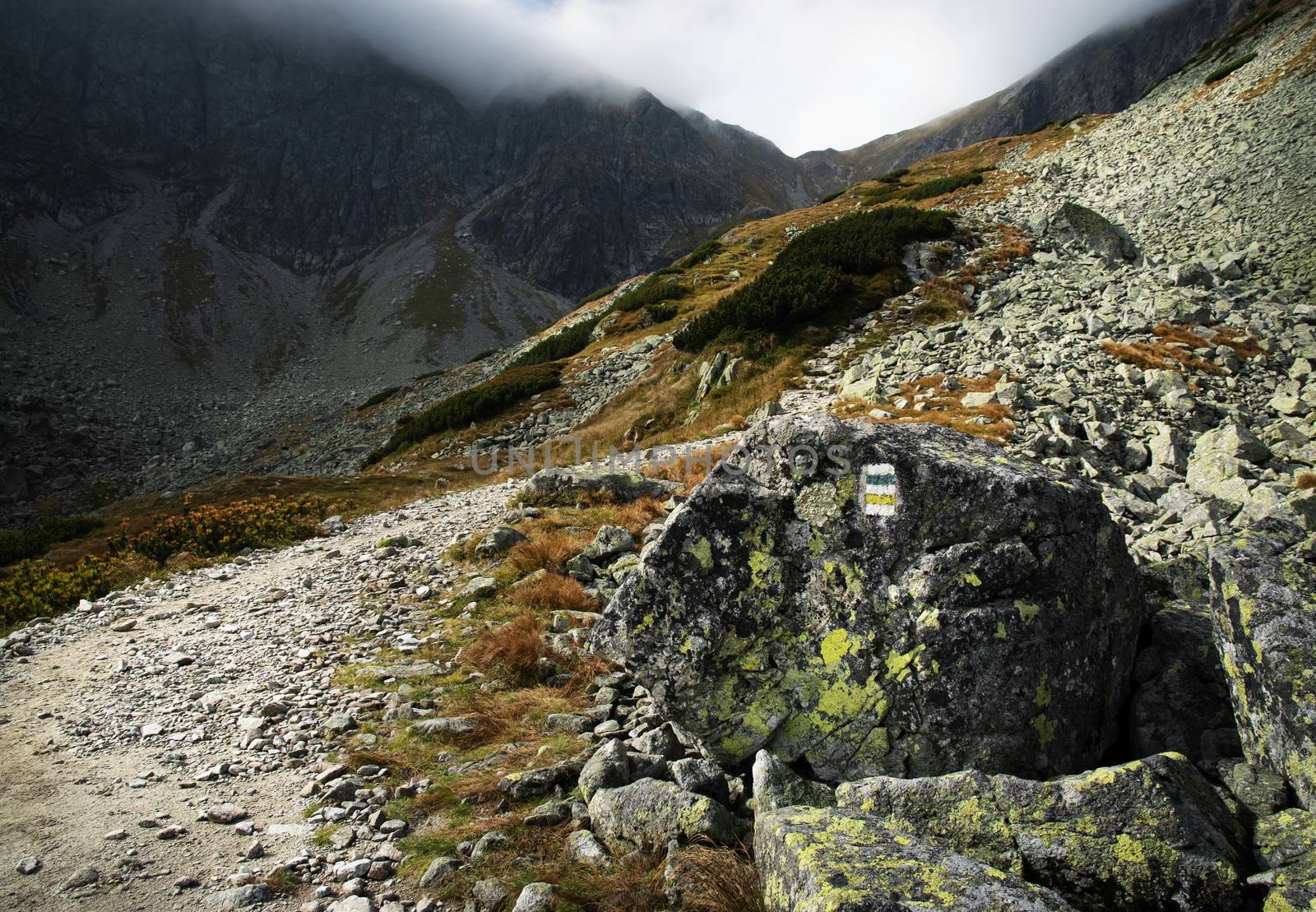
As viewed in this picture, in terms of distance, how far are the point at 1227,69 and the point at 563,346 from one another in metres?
58.2

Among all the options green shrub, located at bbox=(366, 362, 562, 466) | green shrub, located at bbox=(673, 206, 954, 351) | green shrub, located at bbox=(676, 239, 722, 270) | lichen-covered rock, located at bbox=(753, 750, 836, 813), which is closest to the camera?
lichen-covered rock, located at bbox=(753, 750, 836, 813)

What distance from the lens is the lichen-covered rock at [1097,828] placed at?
10.4 feet

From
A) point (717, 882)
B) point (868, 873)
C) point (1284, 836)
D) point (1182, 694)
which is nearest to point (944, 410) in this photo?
point (1182, 694)

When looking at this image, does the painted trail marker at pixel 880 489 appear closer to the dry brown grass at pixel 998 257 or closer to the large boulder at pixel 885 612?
the large boulder at pixel 885 612

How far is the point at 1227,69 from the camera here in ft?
160

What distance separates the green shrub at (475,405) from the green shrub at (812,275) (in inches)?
376

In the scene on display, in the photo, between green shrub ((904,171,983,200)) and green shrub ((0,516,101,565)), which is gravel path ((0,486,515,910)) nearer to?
green shrub ((0,516,101,565))

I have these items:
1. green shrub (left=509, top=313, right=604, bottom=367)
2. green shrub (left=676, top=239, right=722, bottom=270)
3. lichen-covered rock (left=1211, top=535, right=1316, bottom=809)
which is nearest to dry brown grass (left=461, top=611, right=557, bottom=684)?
lichen-covered rock (left=1211, top=535, right=1316, bottom=809)

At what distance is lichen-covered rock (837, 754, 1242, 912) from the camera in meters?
3.17

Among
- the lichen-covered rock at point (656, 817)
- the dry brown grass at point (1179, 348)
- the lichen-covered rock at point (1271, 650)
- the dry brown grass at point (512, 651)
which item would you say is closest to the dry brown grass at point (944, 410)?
the dry brown grass at point (1179, 348)

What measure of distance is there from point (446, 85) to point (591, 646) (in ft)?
752

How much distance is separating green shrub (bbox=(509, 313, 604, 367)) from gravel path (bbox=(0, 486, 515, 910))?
3337cm

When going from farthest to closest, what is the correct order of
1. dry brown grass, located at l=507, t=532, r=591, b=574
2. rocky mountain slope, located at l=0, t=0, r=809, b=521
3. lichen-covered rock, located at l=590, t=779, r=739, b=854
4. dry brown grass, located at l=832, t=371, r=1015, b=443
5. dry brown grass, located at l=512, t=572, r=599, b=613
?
rocky mountain slope, located at l=0, t=0, r=809, b=521, dry brown grass, located at l=832, t=371, r=1015, b=443, dry brown grass, located at l=507, t=532, r=591, b=574, dry brown grass, located at l=512, t=572, r=599, b=613, lichen-covered rock, located at l=590, t=779, r=739, b=854

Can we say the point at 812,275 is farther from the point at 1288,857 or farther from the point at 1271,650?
the point at 1288,857
